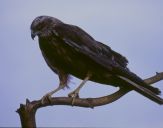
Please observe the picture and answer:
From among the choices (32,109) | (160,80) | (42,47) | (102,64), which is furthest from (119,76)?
(32,109)

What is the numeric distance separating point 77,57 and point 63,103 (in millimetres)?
1471

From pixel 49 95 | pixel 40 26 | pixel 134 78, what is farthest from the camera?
pixel 40 26

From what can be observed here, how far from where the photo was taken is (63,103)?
14.4 feet

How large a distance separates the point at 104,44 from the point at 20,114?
103 inches

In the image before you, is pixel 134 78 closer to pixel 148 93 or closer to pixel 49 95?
pixel 148 93

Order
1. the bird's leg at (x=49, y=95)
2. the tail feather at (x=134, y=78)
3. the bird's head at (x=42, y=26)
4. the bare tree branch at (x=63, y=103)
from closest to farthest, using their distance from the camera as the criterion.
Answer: the bare tree branch at (x=63, y=103) < the bird's leg at (x=49, y=95) < the tail feather at (x=134, y=78) < the bird's head at (x=42, y=26)

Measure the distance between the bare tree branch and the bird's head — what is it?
1.51 metres

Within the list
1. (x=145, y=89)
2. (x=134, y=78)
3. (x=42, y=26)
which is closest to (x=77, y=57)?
(x=42, y=26)

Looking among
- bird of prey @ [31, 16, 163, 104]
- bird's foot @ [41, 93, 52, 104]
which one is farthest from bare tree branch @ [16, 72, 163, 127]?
bird of prey @ [31, 16, 163, 104]

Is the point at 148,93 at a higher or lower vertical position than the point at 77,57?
lower

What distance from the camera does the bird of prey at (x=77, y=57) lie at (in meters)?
5.68

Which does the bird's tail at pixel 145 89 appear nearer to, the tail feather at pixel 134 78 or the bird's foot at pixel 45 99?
the tail feather at pixel 134 78

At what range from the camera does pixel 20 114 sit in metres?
3.85

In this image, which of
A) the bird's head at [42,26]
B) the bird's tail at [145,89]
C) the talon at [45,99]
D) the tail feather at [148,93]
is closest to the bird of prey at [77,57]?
the bird's head at [42,26]
